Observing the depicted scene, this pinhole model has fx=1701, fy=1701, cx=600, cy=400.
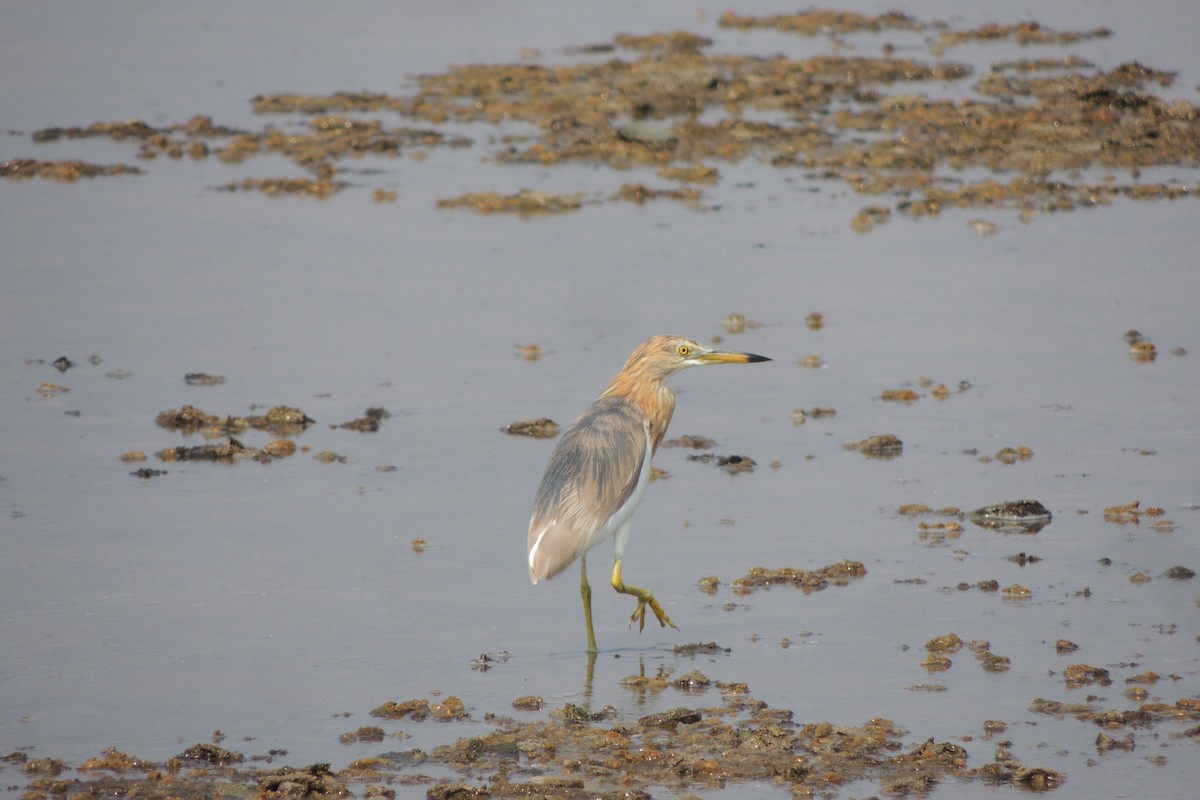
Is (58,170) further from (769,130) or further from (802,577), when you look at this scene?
(802,577)

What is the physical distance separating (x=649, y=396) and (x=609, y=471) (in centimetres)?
67

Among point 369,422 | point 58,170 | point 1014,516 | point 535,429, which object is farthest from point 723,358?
point 58,170

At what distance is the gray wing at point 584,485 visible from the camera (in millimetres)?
7504

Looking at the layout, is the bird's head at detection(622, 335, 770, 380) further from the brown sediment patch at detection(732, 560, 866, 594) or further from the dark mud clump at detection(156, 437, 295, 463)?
the dark mud clump at detection(156, 437, 295, 463)

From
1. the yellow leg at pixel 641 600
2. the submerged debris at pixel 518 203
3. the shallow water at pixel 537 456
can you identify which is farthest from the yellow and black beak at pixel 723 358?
the submerged debris at pixel 518 203

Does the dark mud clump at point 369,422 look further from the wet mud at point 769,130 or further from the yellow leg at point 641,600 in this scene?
the wet mud at point 769,130

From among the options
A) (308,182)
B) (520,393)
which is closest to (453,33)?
(308,182)

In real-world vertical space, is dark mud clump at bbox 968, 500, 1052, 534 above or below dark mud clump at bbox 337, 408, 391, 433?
below

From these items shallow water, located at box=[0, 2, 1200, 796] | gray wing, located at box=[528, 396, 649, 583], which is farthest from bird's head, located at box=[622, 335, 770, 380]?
shallow water, located at box=[0, 2, 1200, 796]

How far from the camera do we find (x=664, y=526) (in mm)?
9094

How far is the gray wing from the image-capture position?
295 inches

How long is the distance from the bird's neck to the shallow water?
74 cm

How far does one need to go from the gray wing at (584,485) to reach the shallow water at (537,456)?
492mm

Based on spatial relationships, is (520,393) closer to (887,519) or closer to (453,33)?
(887,519)
